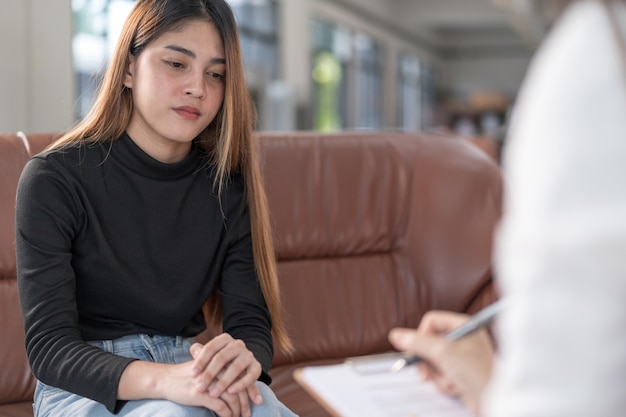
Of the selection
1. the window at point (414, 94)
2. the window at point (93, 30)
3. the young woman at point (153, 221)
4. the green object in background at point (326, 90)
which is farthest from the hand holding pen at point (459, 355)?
the window at point (414, 94)

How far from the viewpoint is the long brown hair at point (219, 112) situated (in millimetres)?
1893

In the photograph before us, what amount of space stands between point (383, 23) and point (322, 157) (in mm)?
12914

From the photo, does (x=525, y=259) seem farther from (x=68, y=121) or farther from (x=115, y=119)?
(x=68, y=121)

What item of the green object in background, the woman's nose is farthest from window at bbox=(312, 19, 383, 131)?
the woman's nose

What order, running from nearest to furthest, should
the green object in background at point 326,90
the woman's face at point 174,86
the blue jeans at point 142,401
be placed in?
the blue jeans at point 142,401 → the woman's face at point 174,86 → the green object in background at point 326,90

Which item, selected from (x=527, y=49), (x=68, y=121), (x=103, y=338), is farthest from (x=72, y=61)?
(x=527, y=49)

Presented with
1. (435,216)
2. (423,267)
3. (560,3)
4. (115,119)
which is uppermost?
(560,3)

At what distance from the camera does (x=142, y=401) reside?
1.59 metres

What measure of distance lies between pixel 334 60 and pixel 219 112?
11.2 meters

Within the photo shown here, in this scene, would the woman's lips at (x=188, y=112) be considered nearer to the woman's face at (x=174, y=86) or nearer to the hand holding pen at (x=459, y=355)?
the woman's face at (x=174, y=86)

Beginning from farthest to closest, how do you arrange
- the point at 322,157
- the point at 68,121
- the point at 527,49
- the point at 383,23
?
the point at 527,49
the point at 383,23
the point at 68,121
the point at 322,157

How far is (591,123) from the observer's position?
61 cm

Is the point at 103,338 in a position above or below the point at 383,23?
below

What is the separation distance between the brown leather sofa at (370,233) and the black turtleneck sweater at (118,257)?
509 millimetres
